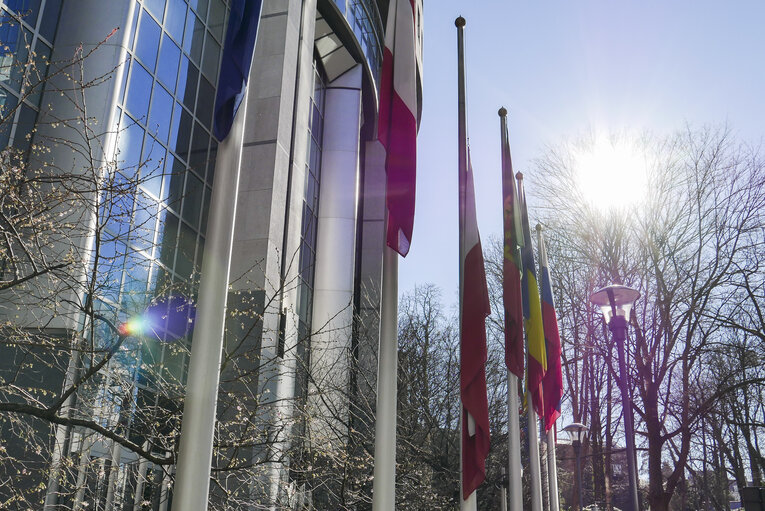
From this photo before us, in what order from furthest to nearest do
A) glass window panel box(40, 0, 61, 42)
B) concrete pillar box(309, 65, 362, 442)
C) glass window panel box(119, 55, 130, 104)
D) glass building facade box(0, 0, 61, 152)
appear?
concrete pillar box(309, 65, 362, 442), glass window panel box(119, 55, 130, 104), glass window panel box(40, 0, 61, 42), glass building facade box(0, 0, 61, 152)

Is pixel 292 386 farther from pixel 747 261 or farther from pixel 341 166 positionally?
pixel 747 261

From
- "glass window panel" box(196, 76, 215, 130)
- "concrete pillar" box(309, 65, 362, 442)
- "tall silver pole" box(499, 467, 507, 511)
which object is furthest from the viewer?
"concrete pillar" box(309, 65, 362, 442)

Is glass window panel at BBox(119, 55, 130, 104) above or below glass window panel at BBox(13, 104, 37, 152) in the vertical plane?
above

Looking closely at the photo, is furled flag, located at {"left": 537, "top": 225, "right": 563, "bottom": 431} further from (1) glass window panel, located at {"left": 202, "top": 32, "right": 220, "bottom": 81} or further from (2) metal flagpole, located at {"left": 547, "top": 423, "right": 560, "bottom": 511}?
(1) glass window panel, located at {"left": 202, "top": 32, "right": 220, "bottom": 81}

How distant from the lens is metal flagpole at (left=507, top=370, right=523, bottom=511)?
10094 millimetres

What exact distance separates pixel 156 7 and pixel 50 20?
318 centimetres

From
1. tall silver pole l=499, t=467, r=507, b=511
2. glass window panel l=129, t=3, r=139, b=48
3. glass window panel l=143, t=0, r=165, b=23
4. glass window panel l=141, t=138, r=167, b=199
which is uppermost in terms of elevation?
glass window panel l=143, t=0, r=165, b=23

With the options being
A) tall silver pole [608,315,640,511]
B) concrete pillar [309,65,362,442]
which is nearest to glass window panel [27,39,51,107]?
tall silver pole [608,315,640,511]

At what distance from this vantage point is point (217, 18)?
21.5 meters

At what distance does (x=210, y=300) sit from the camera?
6.05m

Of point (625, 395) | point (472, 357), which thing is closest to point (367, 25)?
point (625, 395)

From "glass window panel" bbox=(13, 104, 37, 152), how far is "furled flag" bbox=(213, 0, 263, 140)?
8.69 m

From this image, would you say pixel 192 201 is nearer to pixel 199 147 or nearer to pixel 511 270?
pixel 199 147

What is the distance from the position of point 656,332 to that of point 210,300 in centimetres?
2207
